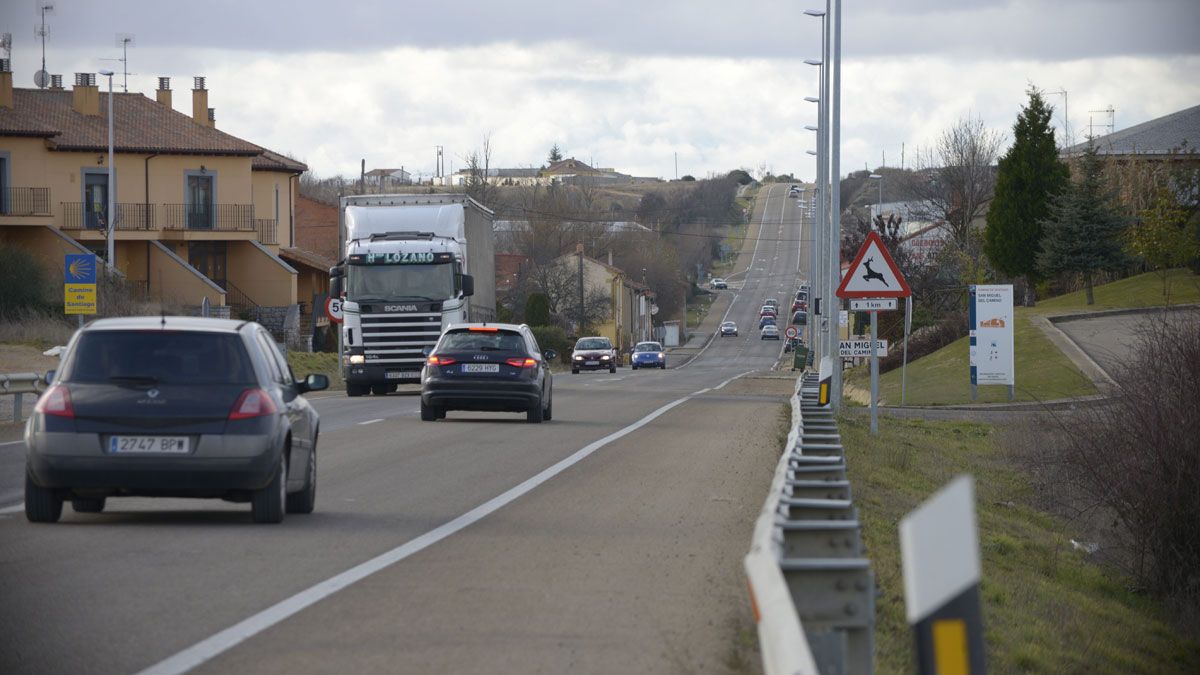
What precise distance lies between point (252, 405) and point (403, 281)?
22.6 m

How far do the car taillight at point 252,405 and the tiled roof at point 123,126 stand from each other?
5189 centimetres

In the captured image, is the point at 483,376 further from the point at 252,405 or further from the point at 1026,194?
the point at 1026,194

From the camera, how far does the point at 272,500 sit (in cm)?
1152

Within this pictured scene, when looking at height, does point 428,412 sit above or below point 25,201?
below

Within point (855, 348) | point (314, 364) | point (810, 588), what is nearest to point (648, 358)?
point (314, 364)

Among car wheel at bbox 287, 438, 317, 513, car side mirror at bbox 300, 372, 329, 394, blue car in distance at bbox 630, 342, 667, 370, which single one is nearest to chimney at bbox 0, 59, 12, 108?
A: blue car in distance at bbox 630, 342, 667, 370

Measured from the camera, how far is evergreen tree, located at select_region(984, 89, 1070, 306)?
199ft

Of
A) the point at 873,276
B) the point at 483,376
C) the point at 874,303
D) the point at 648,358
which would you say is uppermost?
the point at 873,276

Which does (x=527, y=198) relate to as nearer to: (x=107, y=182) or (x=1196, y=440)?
(x=107, y=182)

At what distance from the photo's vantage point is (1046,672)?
10.8m

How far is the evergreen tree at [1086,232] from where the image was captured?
185ft

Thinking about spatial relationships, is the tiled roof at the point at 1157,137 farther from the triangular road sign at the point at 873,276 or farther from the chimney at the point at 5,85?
the triangular road sign at the point at 873,276

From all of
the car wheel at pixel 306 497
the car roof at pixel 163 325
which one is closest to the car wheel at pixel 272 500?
the car wheel at pixel 306 497

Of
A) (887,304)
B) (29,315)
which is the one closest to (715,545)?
(887,304)
